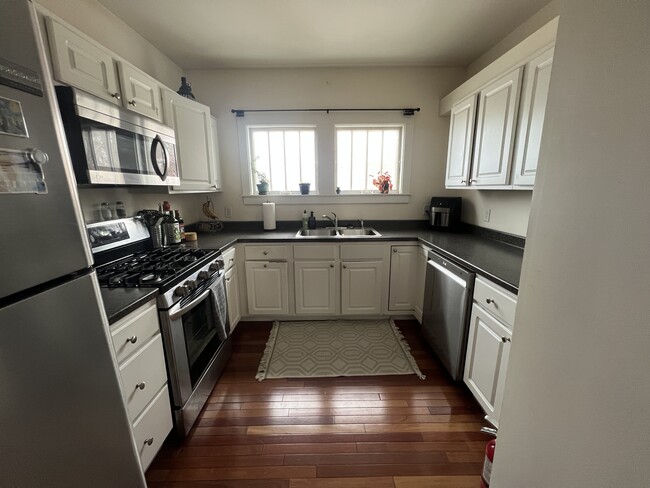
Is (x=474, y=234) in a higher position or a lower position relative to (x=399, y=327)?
higher

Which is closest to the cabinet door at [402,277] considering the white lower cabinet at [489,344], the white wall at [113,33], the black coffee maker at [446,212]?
the black coffee maker at [446,212]

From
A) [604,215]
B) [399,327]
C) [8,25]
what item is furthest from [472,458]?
[8,25]

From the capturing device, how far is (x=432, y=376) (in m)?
2.01

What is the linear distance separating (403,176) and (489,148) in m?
1.10

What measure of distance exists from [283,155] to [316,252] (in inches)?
50.3

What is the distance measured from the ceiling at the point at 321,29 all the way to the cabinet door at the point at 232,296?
200 centimetres

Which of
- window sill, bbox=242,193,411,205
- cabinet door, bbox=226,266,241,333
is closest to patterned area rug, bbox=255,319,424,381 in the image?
cabinet door, bbox=226,266,241,333

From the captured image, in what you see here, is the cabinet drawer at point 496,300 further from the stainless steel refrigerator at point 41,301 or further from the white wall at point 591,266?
the stainless steel refrigerator at point 41,301

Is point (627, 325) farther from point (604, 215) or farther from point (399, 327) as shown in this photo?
point (399, 327)

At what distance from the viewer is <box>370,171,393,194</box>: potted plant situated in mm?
3045

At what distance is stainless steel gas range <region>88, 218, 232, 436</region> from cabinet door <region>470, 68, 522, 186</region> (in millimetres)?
2172

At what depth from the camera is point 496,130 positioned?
6.26 feet

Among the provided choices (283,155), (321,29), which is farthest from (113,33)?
(283,155)

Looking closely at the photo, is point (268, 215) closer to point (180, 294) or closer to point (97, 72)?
point (180, 294)
